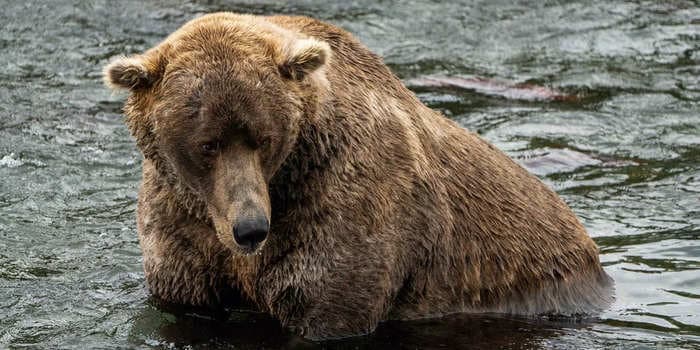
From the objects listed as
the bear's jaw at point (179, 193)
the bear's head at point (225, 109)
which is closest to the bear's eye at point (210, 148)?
the bear's head at point (225, 109)

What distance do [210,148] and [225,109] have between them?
21cm

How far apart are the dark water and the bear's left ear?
1466 millimetres

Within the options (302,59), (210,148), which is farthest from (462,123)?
(210,148)

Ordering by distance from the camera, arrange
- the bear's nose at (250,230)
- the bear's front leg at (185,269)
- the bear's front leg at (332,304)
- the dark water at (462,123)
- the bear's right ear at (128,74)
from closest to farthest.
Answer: the bear's nose at (250,230)
the bear's right ear at (128,74)
the bear's front leg at (332,304)
the bear's front leg at (185,269)
the dark water at (462,123)

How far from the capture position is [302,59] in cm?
604

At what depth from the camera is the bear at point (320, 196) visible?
5926 mm

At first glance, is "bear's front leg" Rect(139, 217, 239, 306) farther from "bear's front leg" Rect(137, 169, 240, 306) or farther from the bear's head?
the bear's head

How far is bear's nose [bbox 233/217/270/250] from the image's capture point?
18.8ft

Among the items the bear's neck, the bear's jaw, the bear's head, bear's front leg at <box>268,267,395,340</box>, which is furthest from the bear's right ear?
bear's front leg at <box>268,267,395,340</box>

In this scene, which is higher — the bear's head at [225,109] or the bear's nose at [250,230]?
the bear's head at [225,109]

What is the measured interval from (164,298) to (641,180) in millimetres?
4667

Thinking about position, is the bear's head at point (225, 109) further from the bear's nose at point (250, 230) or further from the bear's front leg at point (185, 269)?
the bear's front leg at point (185, 269)

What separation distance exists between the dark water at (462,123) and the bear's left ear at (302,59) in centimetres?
147

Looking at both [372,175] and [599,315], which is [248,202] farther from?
[599,315]
